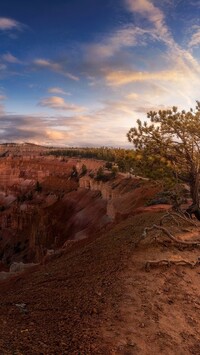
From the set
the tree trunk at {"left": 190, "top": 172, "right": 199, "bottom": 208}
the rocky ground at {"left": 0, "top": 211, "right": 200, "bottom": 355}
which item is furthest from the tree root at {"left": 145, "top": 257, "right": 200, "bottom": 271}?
the tree trunk at {"left": 190, "top": 172, "right": 199, "bottom": 208}

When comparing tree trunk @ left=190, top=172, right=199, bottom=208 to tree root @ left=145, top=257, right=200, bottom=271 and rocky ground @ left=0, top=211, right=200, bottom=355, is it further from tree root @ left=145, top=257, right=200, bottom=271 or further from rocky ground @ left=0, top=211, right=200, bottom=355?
tree root @ left=145, top=257, right=200, bottom=271

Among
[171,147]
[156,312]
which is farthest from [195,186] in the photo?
[156,312]

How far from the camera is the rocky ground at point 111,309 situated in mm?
6199

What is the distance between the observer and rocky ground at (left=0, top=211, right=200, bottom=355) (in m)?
6.20

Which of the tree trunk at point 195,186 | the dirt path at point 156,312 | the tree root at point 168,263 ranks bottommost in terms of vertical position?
the dirt path at point 156,312

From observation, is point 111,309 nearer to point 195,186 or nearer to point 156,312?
point 156,312

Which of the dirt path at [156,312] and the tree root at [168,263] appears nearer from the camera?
the dirt path at [156,312]

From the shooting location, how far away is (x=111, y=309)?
7496 mm

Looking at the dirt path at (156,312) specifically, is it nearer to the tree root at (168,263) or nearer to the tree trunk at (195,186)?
the tree root at (168,263)

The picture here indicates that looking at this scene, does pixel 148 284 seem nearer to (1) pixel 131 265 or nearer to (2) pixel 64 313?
(1) pixel 131 265

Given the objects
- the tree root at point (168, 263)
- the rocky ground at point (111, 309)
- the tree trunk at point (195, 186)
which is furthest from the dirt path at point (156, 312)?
the tree trunk at point (195, 186)

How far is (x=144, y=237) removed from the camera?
37.4 feet

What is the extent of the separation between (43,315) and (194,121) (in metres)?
11.9

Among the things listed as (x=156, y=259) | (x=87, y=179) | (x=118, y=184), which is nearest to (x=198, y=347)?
(x=156, y=259)
